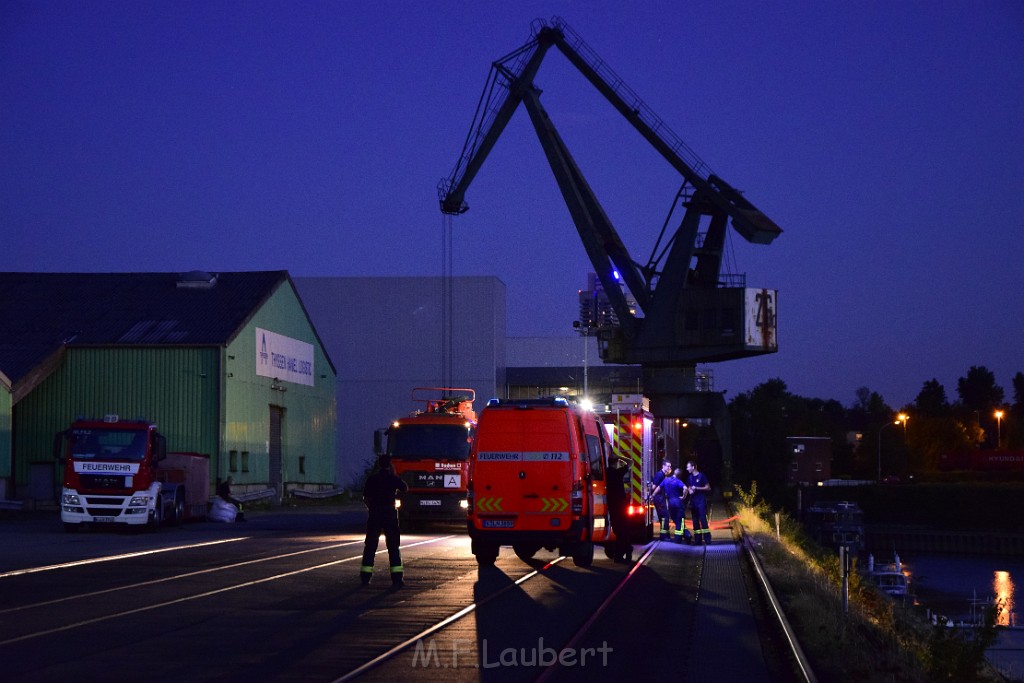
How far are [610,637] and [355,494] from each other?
51.4 meters

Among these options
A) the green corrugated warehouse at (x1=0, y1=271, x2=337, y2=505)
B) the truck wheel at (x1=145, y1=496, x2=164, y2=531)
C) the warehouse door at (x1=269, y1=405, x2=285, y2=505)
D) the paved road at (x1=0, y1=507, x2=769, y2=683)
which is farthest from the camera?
the warehouse door at (x1=269, y1=405, x2=285, y2=505)

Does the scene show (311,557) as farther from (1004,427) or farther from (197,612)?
(1004,427)

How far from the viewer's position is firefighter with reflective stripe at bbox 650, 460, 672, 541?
27.2 metres

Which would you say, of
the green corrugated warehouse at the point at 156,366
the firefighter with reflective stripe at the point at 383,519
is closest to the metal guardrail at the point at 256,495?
the green corrugated warehouse at the point at 156,366

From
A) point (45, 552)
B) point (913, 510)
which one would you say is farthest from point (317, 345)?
point (913, 510)

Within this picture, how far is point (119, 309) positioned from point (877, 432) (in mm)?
83487

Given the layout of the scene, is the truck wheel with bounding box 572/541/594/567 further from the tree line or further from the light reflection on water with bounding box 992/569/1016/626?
the tree line

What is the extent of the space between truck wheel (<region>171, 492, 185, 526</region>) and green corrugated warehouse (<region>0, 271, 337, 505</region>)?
36.5 feet

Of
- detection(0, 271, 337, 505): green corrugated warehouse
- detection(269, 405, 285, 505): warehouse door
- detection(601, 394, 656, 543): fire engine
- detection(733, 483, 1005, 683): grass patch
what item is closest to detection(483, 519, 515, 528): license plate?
detection(733, 483, 1005, 683): grass patch

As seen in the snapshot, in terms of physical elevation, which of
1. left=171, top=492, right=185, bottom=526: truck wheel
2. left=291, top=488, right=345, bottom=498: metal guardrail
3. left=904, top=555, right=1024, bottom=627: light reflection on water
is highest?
left=171, top=492, right=185, bottom=526: truck wheel

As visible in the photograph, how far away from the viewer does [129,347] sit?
49.8 m

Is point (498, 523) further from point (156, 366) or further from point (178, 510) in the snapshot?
point (156, 366)

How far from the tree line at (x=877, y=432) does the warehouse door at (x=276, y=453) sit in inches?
1425

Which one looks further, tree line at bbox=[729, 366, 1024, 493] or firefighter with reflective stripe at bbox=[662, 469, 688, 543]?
tree line at bbox=[729, 366, 1024, 493]
